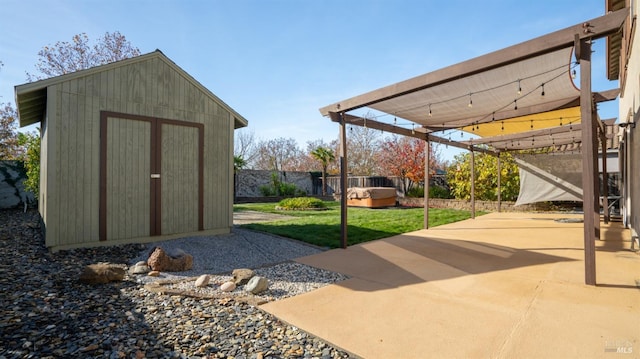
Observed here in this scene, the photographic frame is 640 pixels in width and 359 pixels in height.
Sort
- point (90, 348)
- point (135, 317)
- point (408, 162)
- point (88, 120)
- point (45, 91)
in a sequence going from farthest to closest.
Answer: point (408, 162), point (88, 120), point (45, 91), point (135, 317), point (90, 348)

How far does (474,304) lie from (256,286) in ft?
6.37

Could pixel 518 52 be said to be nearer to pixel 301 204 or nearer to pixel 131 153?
pixel 131 153

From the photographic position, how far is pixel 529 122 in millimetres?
7312

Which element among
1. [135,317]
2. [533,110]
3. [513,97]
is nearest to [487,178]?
[533,110]

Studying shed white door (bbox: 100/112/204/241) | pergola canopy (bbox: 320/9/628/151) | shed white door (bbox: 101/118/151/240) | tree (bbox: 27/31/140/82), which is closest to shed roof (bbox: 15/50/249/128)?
shed white door (bbox: 100/112/204/241)

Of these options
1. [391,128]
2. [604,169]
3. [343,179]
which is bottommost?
[343,179]

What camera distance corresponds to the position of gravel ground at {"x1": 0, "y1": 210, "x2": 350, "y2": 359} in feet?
6.04

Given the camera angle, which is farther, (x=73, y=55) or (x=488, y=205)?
(x=73, y=55)

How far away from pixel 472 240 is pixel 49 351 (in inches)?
221

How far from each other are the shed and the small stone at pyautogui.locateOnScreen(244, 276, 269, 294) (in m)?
2.87

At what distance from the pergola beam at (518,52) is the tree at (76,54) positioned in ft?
50.4

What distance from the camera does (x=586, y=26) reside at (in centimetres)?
282

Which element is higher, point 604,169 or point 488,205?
point 604,169

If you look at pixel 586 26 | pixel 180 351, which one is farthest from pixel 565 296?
pixel 180 351
